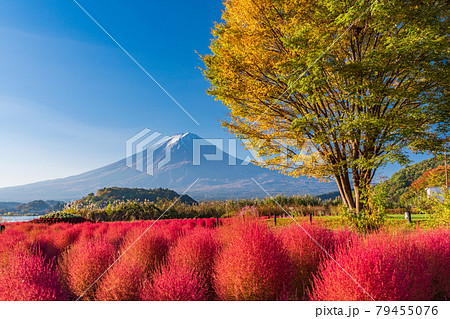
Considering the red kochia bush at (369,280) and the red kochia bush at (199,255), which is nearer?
the red kochia bush at (369,280)

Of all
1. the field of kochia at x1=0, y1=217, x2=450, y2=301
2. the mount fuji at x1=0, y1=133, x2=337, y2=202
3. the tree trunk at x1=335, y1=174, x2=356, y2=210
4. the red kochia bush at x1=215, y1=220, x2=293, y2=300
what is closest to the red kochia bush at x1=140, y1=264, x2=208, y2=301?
the field of kochia at x1=0, y1=217, x2=450, y2=301

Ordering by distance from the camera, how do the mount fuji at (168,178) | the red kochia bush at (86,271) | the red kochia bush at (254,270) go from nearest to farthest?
the red kochia bush at (254,270) < the red kochia bush at (86,271) < the mount fuji at (168,178)

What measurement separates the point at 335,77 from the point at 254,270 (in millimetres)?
11364

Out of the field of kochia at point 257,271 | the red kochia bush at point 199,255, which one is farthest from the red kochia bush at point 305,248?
the red kochia bush at point 199,255

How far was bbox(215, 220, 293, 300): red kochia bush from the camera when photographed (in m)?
3.75

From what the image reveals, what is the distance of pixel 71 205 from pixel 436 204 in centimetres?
2332

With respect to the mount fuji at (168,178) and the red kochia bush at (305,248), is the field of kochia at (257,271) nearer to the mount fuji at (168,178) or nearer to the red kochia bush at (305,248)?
the red kochia bush at (305,248)

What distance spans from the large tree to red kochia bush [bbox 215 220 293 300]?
7953mm

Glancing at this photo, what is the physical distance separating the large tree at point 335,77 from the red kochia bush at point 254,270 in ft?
26.1

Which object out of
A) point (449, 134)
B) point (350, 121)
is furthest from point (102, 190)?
point (449, 134)

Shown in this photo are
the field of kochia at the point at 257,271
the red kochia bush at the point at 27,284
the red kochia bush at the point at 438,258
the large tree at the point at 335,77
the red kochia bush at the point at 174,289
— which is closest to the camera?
the field of kochia at the point at 257,271

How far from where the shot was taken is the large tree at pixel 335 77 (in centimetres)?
1070

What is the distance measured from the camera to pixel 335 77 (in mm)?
12555

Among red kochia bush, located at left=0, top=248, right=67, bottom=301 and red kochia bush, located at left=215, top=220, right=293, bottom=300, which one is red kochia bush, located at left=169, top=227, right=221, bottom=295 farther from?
red kochia bush, located at left=0, top=248, right=67, bottom=301
